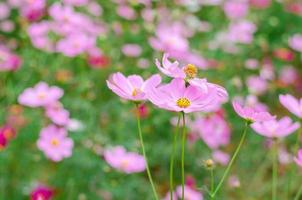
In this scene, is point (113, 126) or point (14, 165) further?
point (113, 126)

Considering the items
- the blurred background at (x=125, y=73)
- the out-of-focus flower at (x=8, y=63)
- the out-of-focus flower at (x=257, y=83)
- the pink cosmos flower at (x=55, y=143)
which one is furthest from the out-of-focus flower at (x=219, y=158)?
the out-of-focus flower at (x=8, y=63)

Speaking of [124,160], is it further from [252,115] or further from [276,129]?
[252,115]

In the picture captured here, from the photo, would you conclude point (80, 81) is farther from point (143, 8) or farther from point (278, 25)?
point (278, 25)

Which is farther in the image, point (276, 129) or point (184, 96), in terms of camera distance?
point (276, 129)

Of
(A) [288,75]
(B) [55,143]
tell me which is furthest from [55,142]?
(A) [288,75]

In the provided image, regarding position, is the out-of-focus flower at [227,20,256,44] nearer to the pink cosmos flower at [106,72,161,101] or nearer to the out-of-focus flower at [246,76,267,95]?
the out-of-focus flower at [246,76,267,95]

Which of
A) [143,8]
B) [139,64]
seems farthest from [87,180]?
[143,8]
